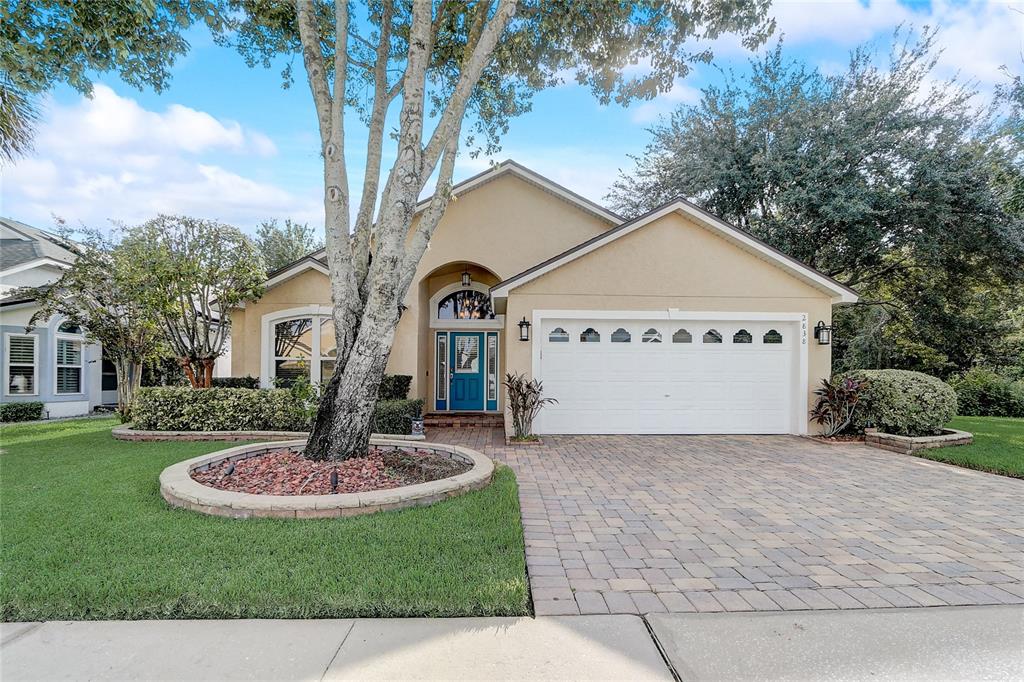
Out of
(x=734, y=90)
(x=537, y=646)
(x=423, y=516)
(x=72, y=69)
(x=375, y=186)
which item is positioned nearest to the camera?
(x=537, y=646)

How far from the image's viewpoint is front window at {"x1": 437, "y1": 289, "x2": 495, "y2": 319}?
13961mm

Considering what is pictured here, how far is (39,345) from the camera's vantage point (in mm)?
13875

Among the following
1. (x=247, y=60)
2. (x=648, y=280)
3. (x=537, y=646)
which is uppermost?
(x=247, y=60)

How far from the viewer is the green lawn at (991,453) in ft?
24.3

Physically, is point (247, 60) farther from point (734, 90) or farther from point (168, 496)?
point (734, 90)

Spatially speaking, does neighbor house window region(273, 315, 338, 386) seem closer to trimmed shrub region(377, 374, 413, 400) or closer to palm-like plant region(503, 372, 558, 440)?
trimmed shrub region(377, 374, 413, 400)

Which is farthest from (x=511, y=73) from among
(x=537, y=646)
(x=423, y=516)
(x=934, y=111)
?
(x=934, y=111)

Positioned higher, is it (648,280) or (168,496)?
(648,280)

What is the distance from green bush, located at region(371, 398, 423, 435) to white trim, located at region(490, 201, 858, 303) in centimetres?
294

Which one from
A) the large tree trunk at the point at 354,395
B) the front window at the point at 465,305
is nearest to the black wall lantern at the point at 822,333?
the front window at the point at 465,305

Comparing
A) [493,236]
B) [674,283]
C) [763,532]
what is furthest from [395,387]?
[763,532]

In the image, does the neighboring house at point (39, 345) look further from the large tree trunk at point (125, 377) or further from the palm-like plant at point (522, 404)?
the palm-like plant at point (522, 404)

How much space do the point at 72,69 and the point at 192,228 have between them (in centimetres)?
310

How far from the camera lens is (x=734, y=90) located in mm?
16234
